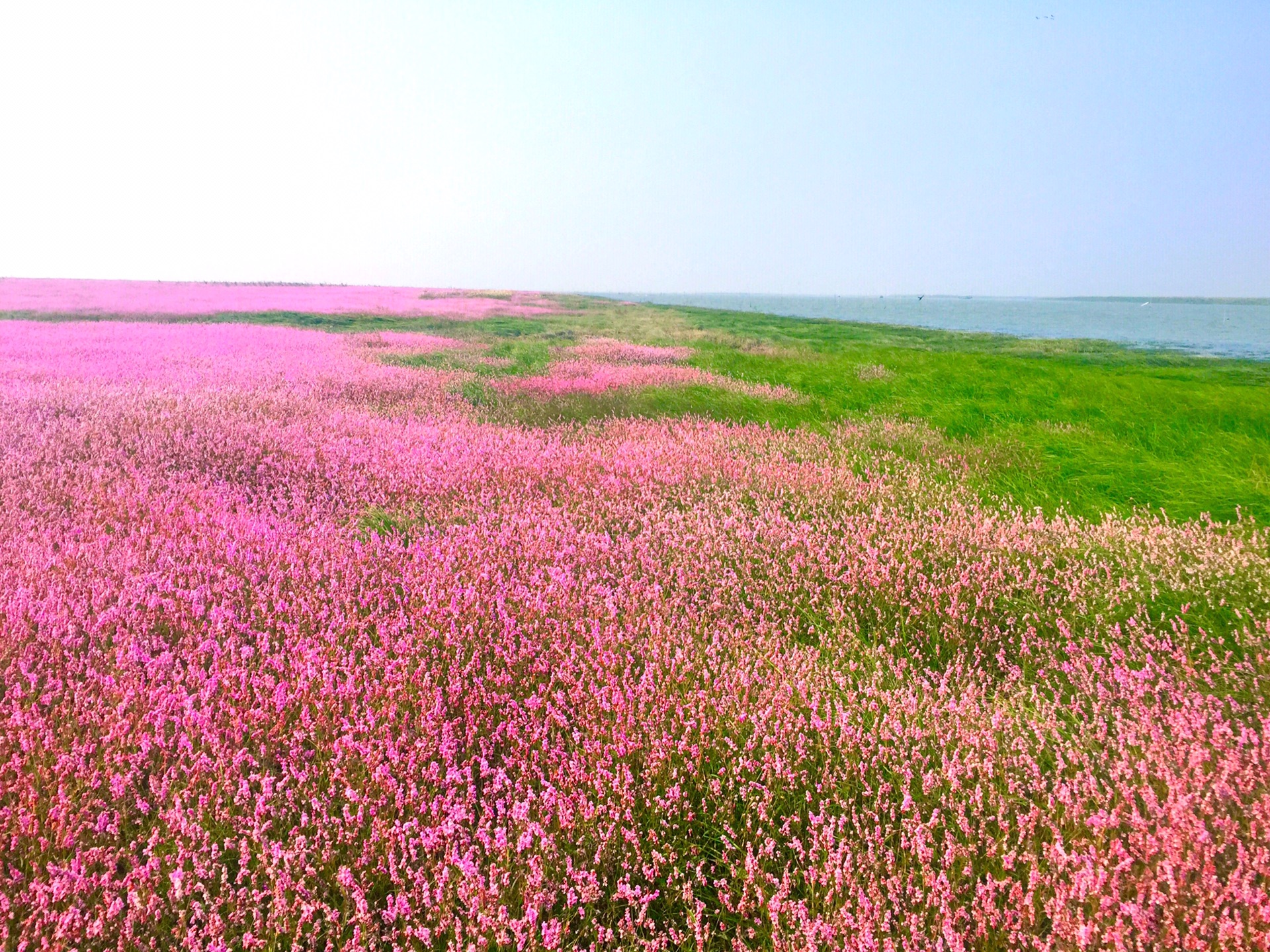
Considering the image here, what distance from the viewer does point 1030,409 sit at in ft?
33.9

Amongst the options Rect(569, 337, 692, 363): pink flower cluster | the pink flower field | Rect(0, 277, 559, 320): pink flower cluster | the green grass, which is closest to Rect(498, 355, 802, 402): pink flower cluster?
the green grass

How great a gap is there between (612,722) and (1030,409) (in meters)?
10.1

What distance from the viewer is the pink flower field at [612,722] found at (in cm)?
169

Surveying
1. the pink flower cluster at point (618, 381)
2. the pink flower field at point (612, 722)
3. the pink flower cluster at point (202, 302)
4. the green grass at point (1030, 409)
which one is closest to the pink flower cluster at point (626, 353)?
the green grass at point (1030, 409)

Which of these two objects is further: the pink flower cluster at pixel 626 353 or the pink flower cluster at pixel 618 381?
the pink flower cluster at pixel 626 353

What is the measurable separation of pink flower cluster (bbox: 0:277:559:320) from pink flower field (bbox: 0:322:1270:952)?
2788 cm

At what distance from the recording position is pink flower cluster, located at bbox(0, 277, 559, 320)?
89.1 feet

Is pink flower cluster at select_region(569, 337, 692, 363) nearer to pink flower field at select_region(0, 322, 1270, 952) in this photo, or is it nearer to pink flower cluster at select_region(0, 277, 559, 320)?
pink flower field at select_region(0, 322, 1270, 952)

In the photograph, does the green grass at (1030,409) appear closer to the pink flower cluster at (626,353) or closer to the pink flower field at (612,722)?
the pink flower cluster at (626,353)

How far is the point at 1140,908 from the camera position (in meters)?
1.57

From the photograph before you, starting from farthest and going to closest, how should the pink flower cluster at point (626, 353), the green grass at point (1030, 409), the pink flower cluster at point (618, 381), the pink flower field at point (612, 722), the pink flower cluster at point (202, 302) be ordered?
the pink flower cluster at point (202, 302) < the pink flower cluster at point (626, 353) < the pink flower cluster at point (618, 381) < the green grass at point (1030, 409) < the pink flower field at point (612, 722)

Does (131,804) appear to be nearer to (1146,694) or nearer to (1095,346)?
(1146,694)

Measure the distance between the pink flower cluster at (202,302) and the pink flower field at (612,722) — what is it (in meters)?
27.9

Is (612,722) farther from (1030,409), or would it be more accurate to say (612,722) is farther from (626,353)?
(626,353)
